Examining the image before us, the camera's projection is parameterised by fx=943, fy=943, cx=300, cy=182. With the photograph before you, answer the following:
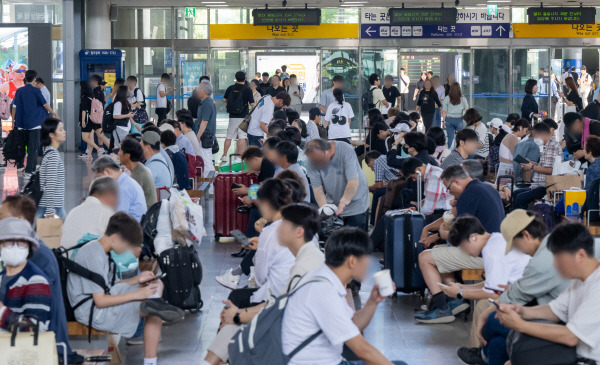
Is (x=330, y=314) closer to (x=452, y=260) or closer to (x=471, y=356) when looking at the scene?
(x=471, y=356)

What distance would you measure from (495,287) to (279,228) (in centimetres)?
195

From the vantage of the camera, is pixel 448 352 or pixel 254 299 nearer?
pixel 254 299

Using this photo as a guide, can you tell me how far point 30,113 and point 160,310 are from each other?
11568 millimetres

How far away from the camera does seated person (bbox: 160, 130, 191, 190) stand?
1153cm

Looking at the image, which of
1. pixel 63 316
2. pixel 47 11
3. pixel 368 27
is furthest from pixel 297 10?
pixel 63 316

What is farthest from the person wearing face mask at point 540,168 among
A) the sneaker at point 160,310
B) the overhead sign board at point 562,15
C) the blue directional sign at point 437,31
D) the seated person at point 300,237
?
the overhead sign board at point 562,15

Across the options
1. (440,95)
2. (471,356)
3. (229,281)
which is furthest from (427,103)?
(471,356)

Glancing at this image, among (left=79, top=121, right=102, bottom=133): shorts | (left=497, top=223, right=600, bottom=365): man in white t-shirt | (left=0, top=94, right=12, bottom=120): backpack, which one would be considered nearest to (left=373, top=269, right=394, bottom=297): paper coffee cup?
(left=497, top=223, right=600, bottom=365): man in white t-shirt

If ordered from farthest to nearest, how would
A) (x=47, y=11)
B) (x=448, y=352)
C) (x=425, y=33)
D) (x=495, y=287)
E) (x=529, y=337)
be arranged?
(x=425, y=33) → (x=47, y=11) → (x=448, y=352) → (x=495, y=287) → (x=529, y=337)

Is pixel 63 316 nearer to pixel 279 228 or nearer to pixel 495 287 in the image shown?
pixel 279 228

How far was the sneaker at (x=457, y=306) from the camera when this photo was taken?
784 cm

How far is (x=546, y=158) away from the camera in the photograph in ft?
37.6

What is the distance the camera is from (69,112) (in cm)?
2361

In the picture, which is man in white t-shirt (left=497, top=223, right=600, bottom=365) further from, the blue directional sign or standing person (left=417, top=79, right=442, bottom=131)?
the blue directional sign
